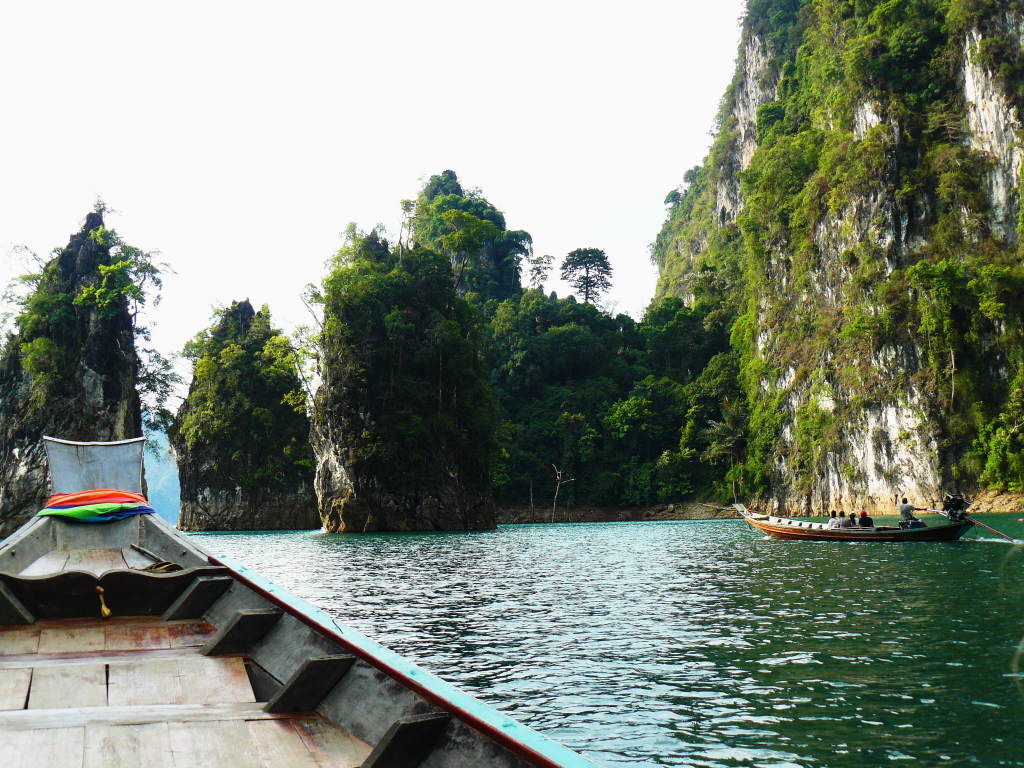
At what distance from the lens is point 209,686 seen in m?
3.44

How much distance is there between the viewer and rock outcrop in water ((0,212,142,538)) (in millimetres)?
37906

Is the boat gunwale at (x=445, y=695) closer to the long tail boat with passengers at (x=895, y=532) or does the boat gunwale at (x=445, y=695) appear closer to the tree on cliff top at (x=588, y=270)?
the long tail boat with passengers at (x=895, y=532)

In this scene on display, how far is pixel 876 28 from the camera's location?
4147cm

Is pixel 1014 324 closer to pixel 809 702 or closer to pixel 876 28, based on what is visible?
pixel 876 28

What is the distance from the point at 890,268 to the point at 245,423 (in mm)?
43770

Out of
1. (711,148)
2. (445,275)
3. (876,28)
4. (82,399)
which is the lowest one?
(82,399)

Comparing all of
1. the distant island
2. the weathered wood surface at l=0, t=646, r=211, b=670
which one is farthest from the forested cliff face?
the weathered wood surface at l=0, t=646, r=211, b=670

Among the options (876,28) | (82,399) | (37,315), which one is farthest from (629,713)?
(876,28)

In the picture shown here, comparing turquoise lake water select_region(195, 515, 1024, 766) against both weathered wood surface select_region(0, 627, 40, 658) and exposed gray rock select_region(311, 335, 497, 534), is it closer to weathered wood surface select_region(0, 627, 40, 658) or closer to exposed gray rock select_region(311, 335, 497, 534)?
weathered wood surface select_region(0, 627, 40, 658)

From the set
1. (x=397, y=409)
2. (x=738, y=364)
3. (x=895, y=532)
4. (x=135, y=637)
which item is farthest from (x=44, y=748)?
(x=738, y=364)

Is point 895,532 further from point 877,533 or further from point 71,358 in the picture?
point 71,358

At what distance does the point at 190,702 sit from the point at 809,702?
17.4 ft

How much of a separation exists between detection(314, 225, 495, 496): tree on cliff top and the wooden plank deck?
3423cm

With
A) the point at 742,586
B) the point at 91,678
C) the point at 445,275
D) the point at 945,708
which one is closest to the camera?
the point at 91,678
